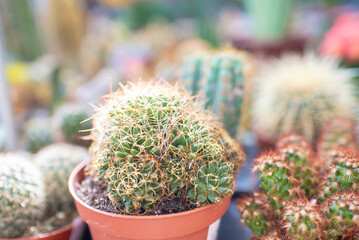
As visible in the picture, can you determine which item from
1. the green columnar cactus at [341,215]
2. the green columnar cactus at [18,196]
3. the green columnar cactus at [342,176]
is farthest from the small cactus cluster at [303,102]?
the green columnar cactus at [18,196]

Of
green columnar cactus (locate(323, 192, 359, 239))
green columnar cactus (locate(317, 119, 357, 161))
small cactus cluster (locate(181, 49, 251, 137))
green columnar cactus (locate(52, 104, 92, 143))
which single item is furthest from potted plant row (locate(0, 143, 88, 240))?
green columnar cactus (locate(317, 119, 357, 161))

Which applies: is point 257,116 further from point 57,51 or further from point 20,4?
point 20,4

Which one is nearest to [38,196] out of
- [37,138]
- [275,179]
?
[37,138]

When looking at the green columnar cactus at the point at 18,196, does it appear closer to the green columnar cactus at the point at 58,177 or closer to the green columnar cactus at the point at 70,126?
the green columnar cactus at the point at 58,177

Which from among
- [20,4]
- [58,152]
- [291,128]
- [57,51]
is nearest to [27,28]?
[20,4]

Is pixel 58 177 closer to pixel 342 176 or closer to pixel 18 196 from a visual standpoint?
pixel 18 196
